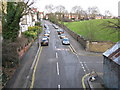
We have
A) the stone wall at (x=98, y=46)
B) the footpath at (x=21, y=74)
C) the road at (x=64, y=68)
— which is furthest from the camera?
the stone wall at (x=98, y=46)

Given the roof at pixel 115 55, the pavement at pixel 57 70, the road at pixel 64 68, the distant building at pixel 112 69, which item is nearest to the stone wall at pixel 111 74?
the distant building at pixel 112 69

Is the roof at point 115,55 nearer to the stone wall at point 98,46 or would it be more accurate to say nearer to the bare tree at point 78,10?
the stone wall at point 98,46

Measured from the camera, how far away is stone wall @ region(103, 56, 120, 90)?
39.5ft

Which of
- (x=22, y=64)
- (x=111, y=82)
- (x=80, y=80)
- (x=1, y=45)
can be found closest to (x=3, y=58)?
(x=1, y=45)

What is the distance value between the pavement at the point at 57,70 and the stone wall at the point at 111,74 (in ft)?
6.21

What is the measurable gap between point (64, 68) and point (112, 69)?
749 cm

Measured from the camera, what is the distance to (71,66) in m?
20.5

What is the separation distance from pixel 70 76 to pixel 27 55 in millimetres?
10064

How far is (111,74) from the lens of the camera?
13266mm

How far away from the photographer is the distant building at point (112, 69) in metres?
12.1

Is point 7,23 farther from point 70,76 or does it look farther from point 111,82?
point 111,82

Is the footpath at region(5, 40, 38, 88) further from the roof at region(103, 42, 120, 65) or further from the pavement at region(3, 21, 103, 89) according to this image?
the roof at region(103, 42, 120, 65)

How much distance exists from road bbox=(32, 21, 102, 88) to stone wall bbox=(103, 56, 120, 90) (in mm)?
2299

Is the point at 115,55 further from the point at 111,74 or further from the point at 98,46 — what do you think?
the point at 98,46
